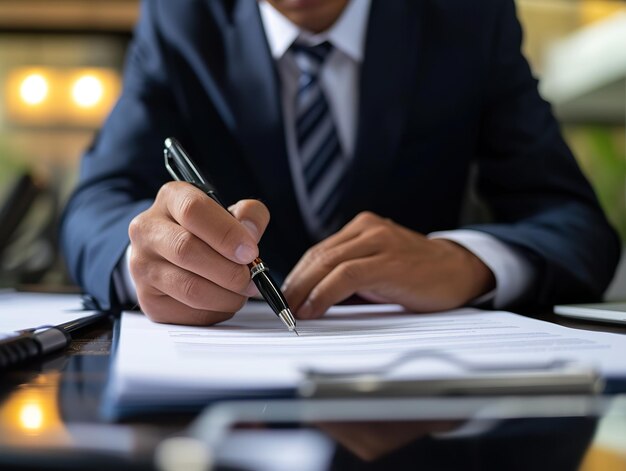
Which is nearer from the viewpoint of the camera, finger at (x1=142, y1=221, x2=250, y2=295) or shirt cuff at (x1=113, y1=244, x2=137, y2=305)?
finger at (x1=142, y1=221, x2=250, y2=295)

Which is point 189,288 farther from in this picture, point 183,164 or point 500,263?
point 500,263

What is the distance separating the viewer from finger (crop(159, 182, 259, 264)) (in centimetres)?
49

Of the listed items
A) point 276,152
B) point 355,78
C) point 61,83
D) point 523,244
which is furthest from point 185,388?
point 61,83

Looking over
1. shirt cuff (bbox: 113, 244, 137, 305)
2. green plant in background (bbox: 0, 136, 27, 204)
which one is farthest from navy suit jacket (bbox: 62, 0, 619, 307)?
green plant in background (bbox: 0, 136, 27, 204)

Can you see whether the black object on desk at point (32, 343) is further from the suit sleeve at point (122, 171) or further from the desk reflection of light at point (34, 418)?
the suit sleeve at point (122, 171)

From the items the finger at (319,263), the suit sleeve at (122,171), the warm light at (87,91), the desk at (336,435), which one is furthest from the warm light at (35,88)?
the desk at (336,435)

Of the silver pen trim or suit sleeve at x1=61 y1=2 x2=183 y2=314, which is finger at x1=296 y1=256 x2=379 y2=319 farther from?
suit sleeve at x1=61 y1=2 x2=183 y2=314

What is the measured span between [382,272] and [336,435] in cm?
36

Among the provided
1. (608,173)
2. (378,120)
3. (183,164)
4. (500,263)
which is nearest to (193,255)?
(183,164)

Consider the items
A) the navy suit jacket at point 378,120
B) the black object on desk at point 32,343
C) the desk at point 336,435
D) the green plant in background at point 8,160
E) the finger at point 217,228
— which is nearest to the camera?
the desk at point 336,435

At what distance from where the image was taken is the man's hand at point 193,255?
19.5 inches

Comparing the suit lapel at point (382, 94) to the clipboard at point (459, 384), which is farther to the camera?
the suit lapel at point (382, 94)

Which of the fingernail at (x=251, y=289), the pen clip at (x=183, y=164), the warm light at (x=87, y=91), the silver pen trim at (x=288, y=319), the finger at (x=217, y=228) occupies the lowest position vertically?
the silver pen trim at (x=288, y=319)

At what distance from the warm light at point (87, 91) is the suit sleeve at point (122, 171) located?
2.70m
